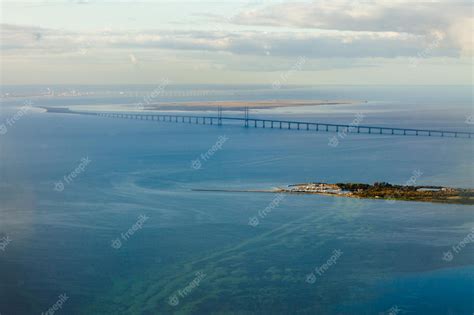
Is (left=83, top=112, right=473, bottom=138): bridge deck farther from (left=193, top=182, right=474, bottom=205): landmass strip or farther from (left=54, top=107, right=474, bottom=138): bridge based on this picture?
(left=193, top=182, right=474, bottom=205): landmass strip

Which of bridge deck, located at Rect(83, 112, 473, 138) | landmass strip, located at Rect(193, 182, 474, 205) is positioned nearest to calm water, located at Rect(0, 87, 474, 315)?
landmass strip, located at Rect(193, 182, 474, 205)

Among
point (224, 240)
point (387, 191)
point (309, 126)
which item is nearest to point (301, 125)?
point (309, 126)

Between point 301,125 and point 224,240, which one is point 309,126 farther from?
point 224,240

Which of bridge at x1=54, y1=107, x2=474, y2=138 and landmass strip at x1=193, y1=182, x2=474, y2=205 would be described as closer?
landmass strip at x1=193, y1=182, x2=474, y2=205

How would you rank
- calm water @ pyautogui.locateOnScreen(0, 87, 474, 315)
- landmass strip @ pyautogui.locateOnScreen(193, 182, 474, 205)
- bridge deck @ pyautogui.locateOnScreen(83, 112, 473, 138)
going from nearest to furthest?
calm water @ pyautogui.locateOnScreen(0, 87, 474, 315), landmass strip @ pyautogui.locateOnScreen(193, 182, 474, 205), bridge deck @ pyautogui.locateOnScreen(83, 112, 473, 138)

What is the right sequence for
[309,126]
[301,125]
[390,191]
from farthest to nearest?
[301,125] → [309,126] → [390,191]

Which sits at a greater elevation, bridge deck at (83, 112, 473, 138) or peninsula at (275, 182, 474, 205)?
bridge deck at (83, 112, 473, 138)
